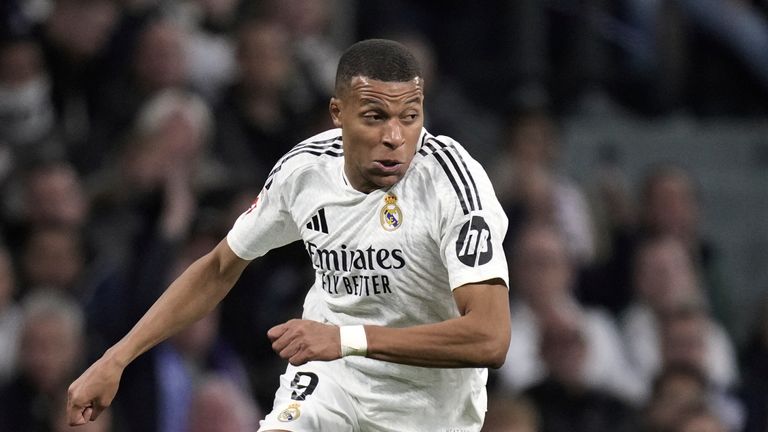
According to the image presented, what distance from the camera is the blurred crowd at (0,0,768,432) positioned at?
827cm

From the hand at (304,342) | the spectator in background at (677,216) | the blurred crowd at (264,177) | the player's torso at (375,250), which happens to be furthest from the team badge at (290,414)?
the spectator in background at (677,216)

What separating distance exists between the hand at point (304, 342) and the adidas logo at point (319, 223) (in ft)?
2.39

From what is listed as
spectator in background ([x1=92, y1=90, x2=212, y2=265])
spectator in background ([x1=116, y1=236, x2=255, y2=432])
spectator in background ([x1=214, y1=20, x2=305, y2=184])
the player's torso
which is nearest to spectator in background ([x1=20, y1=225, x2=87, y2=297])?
spectator in background ([x1=92, y1=90, x2=212, y2=265])

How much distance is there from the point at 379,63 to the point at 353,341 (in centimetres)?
90

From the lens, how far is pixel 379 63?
4898 millimetres

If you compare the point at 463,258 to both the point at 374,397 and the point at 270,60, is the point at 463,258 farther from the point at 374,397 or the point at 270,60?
the point at 270,60

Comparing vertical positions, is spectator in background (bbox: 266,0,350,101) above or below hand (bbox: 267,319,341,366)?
above

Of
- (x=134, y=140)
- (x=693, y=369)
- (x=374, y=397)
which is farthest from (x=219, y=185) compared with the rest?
(x=374, y=397)

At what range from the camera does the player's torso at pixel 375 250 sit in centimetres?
504

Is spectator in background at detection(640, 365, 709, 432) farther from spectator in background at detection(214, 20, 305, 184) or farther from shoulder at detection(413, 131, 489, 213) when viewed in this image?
shoulder at detection(413, 131, 489, 213)

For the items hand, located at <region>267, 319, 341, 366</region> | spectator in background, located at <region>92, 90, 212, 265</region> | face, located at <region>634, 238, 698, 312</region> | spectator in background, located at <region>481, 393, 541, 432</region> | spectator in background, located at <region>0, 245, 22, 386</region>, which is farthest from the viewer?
face, located at <region>634, 238, 698, 312</region>

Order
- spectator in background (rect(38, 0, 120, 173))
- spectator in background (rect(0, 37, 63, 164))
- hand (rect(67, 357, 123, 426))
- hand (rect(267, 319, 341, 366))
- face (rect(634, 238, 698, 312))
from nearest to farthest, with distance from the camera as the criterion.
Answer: hand (rect(267, 319, 341, 366))
hand (rect(67, 357, 123, 426))
spectator in background (rect(0, 37, 63, 164))
spectator in background (rect(38, 0, 120, 173))
face (rect(634, 238, 698, 312))

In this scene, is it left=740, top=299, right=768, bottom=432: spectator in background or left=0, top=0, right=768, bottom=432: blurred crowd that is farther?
left=740, top=299, right=768, bottom=432: spectator in background

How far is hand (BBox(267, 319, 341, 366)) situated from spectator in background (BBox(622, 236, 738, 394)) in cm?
566
